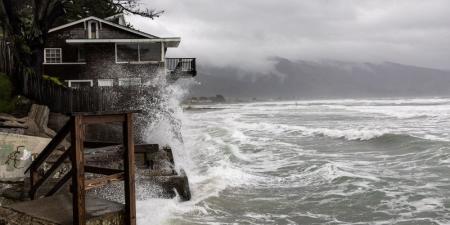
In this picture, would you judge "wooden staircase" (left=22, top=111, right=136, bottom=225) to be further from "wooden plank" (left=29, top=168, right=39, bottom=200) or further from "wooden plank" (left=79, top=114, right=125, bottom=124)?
"wooden plank" (left=29, top=168, right=39, bottom=200)

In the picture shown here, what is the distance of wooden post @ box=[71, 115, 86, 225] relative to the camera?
19.4 feet

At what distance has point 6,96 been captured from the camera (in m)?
17.0

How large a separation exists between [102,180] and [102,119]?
0.80 metres

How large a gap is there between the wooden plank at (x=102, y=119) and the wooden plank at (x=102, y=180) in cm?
74

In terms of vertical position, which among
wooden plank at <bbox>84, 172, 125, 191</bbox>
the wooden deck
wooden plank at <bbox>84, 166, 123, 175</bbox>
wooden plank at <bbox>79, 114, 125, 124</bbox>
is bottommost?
the wooden deck

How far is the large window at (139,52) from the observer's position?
1184 inches

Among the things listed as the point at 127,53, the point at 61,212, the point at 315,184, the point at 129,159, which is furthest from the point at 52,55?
the point at 129,159

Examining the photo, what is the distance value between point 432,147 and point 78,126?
1732 cm

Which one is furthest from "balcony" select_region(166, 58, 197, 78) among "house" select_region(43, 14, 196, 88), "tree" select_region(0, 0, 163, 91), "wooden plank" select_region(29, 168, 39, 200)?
"wooden plank" select_region(29, 168, 39, 200)

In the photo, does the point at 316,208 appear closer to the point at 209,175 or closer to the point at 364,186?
the point at 364,186

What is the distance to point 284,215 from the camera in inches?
402

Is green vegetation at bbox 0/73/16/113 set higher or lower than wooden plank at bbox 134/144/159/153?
higher

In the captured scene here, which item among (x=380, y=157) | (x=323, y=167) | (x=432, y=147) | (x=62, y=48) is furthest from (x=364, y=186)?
(x=62, y=48)

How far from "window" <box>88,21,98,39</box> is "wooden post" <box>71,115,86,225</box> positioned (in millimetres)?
25560
